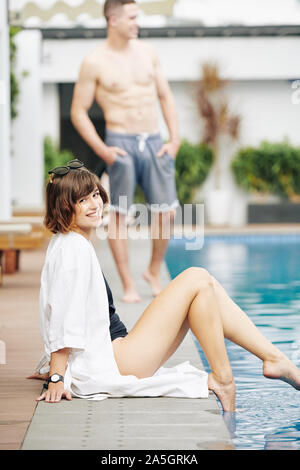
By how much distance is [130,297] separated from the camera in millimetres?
5938

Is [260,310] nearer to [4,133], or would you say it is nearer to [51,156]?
[4,133]

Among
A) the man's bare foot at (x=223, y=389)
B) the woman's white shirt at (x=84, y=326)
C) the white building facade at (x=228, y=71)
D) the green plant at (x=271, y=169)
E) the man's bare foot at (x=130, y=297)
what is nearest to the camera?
the woman's white shirt at (x=84, y=326)

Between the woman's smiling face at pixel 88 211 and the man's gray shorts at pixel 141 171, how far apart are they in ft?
8.57

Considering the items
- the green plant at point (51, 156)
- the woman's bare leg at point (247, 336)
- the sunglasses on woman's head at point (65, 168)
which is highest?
the green plant at point (51, 156)

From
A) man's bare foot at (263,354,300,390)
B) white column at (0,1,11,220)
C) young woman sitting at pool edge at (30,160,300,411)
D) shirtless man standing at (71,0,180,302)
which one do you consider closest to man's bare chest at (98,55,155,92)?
shirtless man standing at (71,0,180,302)

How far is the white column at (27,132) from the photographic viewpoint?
46.8 feet

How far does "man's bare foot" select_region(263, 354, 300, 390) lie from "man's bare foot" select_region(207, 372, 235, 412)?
0.50 ft

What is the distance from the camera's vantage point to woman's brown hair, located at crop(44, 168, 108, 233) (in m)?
3.30

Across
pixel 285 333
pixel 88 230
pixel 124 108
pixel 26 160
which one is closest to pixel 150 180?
pixel 124 108

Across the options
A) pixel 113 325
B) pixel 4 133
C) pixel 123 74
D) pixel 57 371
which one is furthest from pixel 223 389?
pixel 4 133

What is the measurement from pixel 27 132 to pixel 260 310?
337 inches

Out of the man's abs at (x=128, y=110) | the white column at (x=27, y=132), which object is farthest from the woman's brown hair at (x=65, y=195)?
the white column at (x=27, y=132)

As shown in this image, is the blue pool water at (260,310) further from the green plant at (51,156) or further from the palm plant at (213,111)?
the green plant at (51,156)
